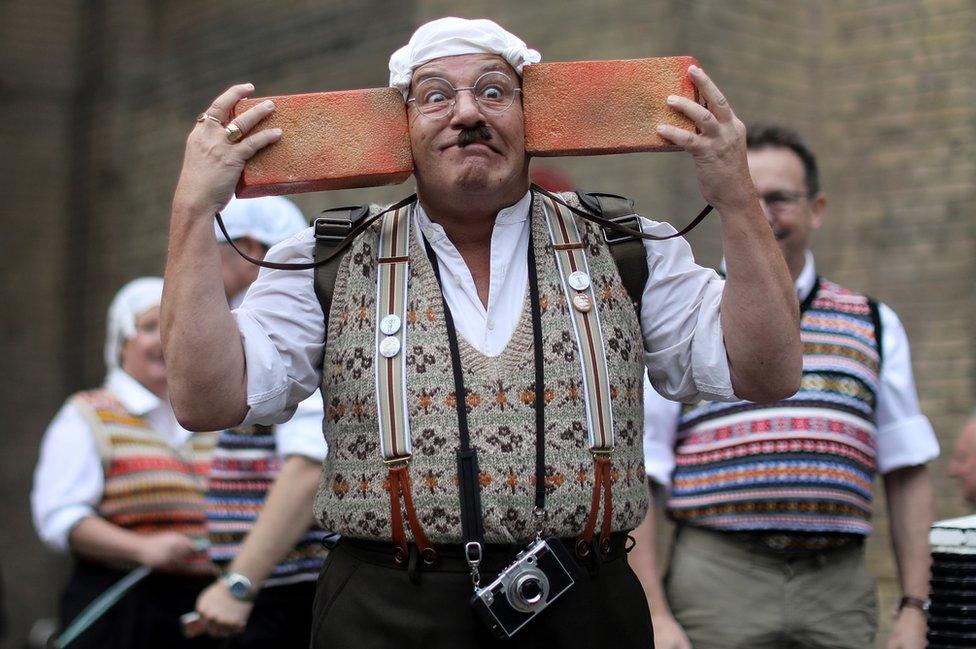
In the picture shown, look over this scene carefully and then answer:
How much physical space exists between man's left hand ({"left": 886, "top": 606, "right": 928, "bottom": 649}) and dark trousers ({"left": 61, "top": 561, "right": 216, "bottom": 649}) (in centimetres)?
225

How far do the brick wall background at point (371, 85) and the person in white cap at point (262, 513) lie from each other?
238 centimetres

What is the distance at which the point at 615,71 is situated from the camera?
113 inches

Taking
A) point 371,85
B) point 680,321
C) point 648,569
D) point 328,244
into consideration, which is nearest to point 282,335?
point 328,244

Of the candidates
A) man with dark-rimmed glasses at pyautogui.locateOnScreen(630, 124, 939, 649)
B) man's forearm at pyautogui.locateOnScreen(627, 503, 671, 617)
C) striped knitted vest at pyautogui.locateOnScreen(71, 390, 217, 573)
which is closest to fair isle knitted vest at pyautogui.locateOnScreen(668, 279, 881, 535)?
man with dark-rimmed glasses at pyautogui.locateOnScreen(630, 124, 939, 649)

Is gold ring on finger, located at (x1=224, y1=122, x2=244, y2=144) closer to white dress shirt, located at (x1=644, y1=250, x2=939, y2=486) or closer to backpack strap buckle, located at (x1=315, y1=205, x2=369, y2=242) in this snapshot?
backpack strap buckle, located at (x1=315, y1=205, x2=369, y2=242)

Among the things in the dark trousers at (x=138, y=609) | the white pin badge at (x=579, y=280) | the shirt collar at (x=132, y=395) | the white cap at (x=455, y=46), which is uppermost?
the white cap at (x=455, y=46)

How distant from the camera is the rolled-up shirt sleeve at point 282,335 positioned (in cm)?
281

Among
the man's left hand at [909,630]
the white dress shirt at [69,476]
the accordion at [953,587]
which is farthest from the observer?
the white dress shirt at [69,476]

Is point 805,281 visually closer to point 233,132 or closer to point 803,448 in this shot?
point 803,448

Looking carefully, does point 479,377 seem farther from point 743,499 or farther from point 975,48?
point 975,48

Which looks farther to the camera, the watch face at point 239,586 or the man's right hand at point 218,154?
the watch face at point 239,586

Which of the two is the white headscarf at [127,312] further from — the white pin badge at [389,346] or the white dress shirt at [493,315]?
the white pin badge at [389,346]

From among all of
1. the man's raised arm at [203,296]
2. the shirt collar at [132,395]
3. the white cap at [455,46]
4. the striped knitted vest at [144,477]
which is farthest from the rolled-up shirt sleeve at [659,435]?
the shirt collar at [132,395]

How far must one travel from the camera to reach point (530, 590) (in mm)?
2709
